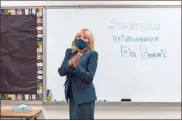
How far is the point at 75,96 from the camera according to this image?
195 cm

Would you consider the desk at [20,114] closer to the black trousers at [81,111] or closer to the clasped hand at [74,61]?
the black trousers at [81,111]

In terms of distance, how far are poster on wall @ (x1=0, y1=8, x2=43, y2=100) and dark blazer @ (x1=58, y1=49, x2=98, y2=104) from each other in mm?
1203

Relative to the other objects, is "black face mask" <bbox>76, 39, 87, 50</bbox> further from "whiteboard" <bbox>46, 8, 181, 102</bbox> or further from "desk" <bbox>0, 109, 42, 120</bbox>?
"desk" <bbox>0, 109, 42, 120</bbox>

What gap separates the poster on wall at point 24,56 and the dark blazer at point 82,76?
1.20 meters

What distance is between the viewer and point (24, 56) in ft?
10.3

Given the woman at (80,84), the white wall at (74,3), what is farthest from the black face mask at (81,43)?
the white wall at (74,3)

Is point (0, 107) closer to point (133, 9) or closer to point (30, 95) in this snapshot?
point (30, 95)

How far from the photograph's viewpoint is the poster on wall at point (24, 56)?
3115 millimetres

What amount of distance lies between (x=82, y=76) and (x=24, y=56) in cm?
143

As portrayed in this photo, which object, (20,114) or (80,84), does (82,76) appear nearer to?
(80,84)

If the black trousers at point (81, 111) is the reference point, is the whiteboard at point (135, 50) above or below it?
above

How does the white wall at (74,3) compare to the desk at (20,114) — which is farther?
the white wall at (74,3)

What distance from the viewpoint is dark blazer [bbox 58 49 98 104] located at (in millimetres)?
1916

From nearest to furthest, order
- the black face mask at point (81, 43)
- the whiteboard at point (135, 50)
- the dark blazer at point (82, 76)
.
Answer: the dark blazer at point (82, 76) < the black face mask at point (81, 43) < the whiteboard at point (135, 50)
